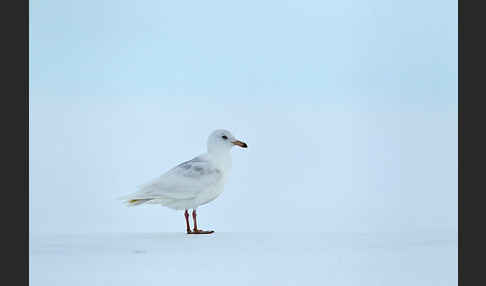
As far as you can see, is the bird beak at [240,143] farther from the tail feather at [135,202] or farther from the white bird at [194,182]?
the tail feather at [135,202]

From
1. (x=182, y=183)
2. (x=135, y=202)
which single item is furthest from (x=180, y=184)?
(x=135, y=202)

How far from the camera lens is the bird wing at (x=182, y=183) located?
5324 mm

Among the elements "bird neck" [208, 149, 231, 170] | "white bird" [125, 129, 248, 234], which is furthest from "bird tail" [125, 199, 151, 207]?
"bird neck" [208, 149, 231, 170]

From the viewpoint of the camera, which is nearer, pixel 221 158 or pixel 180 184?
pixel 180 184

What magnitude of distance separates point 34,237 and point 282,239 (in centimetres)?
179

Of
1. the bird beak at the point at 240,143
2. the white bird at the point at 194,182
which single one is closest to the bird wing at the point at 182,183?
the white bird at the point at 194,182

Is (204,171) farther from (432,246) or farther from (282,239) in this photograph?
(432,246)

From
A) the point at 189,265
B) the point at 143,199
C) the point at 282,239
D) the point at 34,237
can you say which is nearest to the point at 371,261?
the point at 282,239

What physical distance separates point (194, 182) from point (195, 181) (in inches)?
0.4

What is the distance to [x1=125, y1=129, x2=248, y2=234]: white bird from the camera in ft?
17.5

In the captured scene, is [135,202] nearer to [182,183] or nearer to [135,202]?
[135,202]

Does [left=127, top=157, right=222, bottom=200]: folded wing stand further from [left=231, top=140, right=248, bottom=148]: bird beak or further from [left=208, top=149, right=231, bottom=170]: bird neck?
[left=231, top=140, right=248, bottom=148]: bird beak

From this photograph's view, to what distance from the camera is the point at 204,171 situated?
542cm

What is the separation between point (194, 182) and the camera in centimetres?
536
